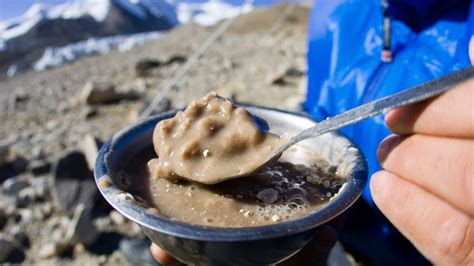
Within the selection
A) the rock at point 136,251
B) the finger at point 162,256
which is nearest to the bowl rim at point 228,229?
the finger at point 162,256

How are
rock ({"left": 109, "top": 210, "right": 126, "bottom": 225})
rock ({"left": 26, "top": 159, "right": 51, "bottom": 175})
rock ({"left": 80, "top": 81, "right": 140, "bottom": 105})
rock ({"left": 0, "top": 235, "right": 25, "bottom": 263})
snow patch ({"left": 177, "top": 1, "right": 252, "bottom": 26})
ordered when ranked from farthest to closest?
snow patch ({"left": 177, "top": 1, "right": 252, "bottom": 26}), rock ({"left": 80, "top": 81, "right": 140, "bottom": 105}), rock ({"left": 26, "top": 159, "right": 51, "bottom": 175}), rock ({"left": 109, "top": 210, "right": 126, "bottom": 225}), rock ({"left": 0, "top": 235, "right": 25, "bottom": 263})

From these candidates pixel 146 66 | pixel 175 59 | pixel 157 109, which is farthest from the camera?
pixel 175 59

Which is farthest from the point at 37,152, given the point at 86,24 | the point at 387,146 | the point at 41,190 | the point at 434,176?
the point at 86,24

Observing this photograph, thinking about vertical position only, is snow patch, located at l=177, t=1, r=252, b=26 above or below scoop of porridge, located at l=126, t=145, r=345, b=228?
below

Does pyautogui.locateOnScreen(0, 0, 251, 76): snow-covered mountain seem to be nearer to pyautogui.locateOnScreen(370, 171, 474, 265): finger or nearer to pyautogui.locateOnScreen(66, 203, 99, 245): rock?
pyautogui.locateOnScreen(66, 203, 99, 245): rock

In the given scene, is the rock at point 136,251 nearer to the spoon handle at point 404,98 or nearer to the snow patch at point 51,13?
the spoon handle at point 404,98

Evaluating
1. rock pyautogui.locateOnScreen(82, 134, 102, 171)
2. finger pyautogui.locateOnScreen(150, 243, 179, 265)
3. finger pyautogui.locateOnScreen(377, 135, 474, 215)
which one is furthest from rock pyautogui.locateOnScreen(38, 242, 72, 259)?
finger pyautogui.locateOnScreen(377, 135, 474, 215)

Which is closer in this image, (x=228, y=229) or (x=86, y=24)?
(x=228, y=229)

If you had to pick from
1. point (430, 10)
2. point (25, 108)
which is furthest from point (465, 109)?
point (25, 108)

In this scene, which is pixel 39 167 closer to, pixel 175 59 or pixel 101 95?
pixel 101 95
